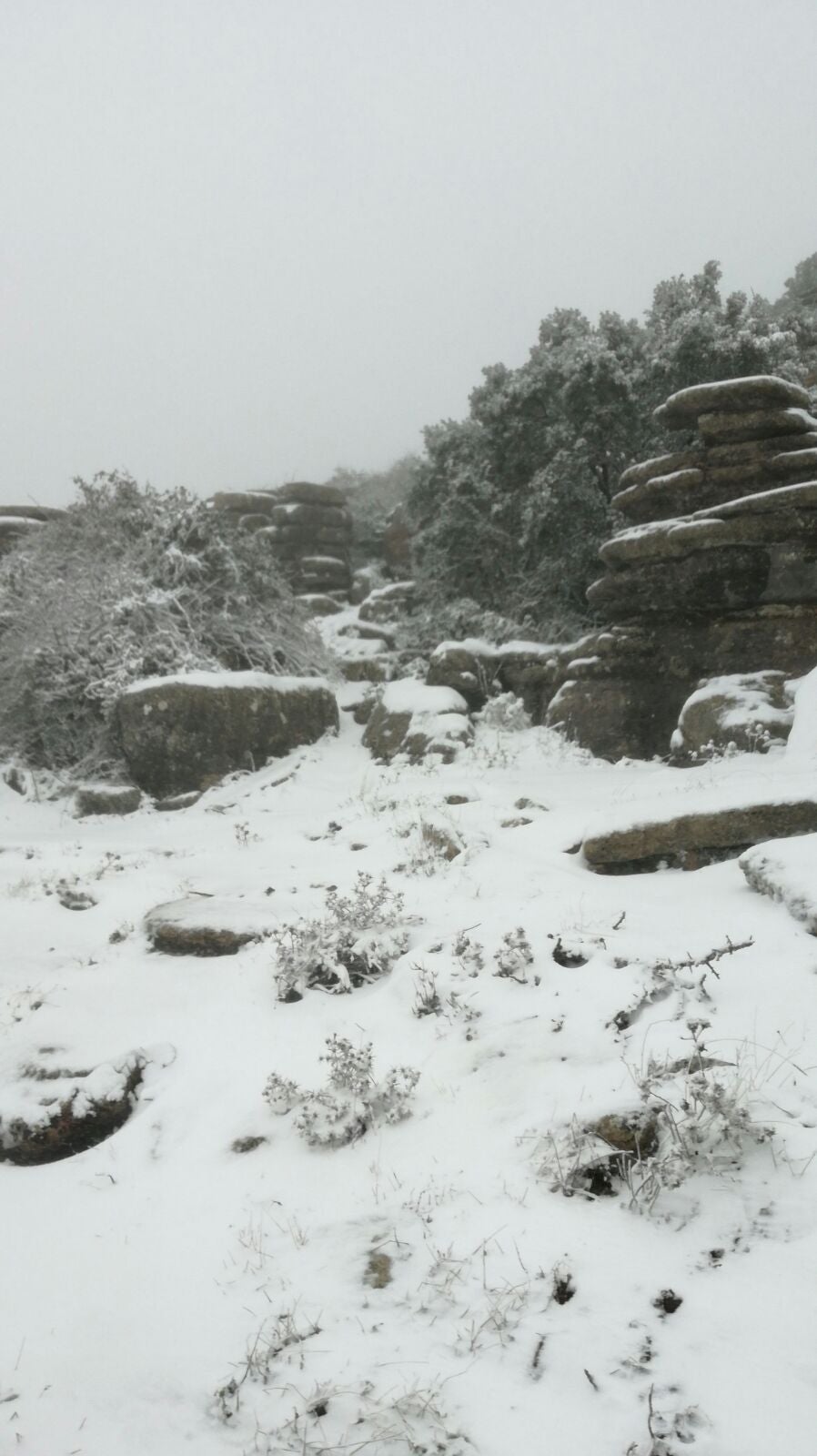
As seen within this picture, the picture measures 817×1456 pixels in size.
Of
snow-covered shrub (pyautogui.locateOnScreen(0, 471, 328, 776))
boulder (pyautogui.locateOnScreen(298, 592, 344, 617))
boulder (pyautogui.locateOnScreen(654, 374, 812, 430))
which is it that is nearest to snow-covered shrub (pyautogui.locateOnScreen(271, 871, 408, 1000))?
snow-covered shrub (pyautogui.locateOnScreen(0, 471, 328, 776))

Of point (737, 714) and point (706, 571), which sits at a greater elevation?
point (706, 571)

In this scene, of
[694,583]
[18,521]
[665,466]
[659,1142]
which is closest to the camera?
[659,1142]

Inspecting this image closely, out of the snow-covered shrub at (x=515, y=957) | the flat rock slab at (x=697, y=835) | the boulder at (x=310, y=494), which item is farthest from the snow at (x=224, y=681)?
the boulder at (x=310, y=494)

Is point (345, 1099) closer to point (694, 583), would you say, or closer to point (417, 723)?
point (417, 723)

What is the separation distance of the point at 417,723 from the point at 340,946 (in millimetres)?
6998

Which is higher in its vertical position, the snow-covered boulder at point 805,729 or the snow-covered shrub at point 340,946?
the snow-covered boulder at point 805,729

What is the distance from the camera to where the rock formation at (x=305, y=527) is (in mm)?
22688

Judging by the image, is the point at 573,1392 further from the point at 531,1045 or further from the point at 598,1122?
the point at 531,1045

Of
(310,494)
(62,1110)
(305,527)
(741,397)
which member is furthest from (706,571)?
(310,494)

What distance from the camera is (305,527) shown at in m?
23.3

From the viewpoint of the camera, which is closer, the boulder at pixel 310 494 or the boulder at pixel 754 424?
the boulder at pixel 754 424

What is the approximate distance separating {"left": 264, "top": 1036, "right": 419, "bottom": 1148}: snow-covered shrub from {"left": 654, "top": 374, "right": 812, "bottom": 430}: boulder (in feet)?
32.6

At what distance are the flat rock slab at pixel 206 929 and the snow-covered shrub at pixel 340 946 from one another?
8.8 inches

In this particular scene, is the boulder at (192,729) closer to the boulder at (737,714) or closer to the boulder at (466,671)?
the boulder at (466,671)
